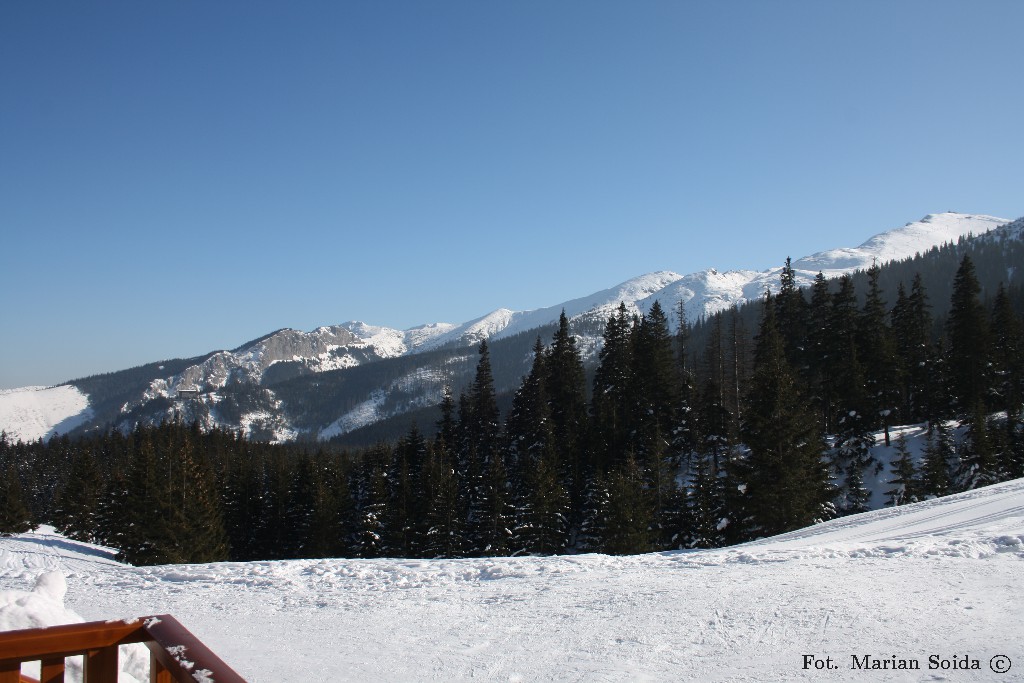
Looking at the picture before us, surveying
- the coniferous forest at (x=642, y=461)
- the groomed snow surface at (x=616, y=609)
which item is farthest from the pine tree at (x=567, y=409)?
the groomed snow surface at (x=616, y=609)

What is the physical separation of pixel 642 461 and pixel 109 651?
44.6 m

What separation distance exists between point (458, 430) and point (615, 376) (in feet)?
53.2

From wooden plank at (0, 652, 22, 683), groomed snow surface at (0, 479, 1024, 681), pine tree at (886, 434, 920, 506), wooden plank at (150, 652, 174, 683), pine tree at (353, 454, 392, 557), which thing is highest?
wooden plank at (0, 652, 22, 683)

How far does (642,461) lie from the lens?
4541 cm

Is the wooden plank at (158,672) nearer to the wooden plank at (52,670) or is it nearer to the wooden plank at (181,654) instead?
the wooden plank at (181,654)

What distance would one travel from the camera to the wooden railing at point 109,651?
8.10 ft

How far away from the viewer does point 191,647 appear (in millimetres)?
2621

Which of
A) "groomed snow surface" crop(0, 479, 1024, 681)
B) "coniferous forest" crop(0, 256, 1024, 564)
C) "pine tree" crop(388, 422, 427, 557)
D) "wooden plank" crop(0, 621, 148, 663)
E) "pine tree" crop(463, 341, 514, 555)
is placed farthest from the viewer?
"pine tree" crop(388, 422, 427, 557)

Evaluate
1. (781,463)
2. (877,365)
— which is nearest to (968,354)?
(877,365)

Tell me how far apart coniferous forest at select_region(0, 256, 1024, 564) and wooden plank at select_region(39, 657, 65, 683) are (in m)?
30.8

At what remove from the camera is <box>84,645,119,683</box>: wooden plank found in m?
2.80

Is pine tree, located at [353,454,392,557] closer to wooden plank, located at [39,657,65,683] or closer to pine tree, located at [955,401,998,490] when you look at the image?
pine tree, located at [955,401,998,490]

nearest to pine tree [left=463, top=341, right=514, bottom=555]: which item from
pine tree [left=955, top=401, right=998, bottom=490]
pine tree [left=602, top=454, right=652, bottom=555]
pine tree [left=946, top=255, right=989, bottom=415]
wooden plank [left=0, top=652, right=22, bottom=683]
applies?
pine tree [left=602, top=454, right=652, bottom=555]

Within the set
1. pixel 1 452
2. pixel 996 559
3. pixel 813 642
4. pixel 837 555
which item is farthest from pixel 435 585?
pixel 1 452
